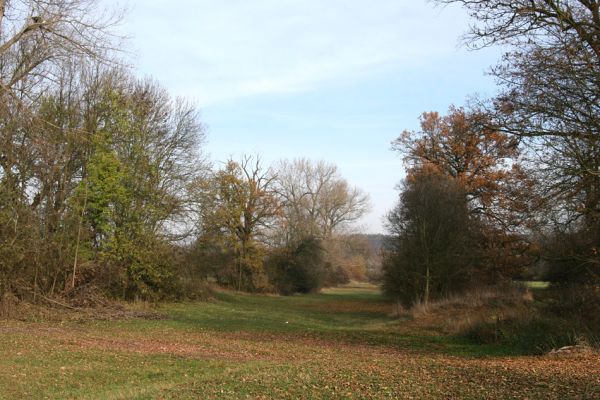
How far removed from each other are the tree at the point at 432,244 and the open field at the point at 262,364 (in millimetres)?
6857

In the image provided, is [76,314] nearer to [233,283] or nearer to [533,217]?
[533,217]

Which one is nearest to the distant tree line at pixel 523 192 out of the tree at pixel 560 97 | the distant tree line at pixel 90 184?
the tree at pixel 560 97

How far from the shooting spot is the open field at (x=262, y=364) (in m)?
7.67

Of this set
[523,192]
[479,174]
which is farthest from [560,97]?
[479,174]

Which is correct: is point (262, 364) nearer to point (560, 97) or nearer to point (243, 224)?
point (560, 97)

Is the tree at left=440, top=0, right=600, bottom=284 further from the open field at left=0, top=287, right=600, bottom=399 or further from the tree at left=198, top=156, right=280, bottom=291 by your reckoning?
the tree at left=198, top=156, right=280, bottom=291

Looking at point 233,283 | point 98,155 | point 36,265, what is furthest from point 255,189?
point 36,265

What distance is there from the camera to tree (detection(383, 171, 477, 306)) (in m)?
29.0

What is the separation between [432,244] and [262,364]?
19.1m

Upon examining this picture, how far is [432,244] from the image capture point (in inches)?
1137

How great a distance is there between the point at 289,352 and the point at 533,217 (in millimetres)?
7187

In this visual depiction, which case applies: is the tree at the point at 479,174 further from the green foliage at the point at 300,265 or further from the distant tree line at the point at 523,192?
the green foliage at the point at 300,265

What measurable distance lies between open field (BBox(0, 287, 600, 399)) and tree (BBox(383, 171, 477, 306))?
686 cm

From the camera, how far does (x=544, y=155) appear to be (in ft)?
40.7
